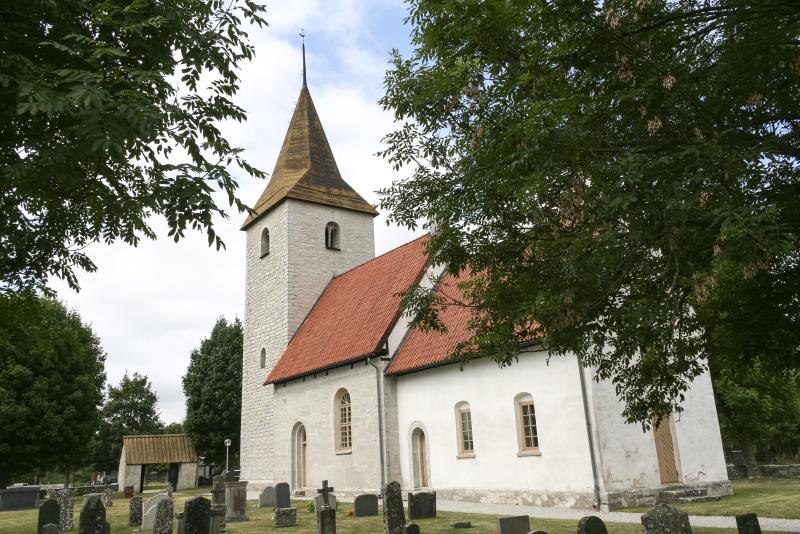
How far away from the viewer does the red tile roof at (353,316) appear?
20.5 metres

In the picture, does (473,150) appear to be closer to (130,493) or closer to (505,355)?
(505,355)

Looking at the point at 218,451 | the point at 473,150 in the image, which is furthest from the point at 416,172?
the point at 218,451

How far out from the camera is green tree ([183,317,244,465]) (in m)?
35.0

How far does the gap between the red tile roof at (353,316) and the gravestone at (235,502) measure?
580 centimetres

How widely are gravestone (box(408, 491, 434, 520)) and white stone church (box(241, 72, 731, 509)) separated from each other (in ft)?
9.34

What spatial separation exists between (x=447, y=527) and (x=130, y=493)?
927 inches

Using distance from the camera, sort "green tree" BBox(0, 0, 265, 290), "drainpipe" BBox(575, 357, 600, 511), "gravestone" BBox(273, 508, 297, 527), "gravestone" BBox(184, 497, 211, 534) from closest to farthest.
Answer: "green tree" BBox(0, 0, 265, 290) < "gravestone" BBox(184, 497, 211, 534) < "gravestone" BBox(273, 508, 297, 527) < "drainpipe" BBox(575, 357, 600, 511)

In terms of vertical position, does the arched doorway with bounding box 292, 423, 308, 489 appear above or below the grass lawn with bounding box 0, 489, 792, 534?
above

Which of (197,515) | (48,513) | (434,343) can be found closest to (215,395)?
(434,343)

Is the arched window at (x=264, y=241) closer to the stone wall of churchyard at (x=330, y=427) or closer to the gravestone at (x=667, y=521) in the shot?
the stone wall of churchyard at (x=330, y=427)

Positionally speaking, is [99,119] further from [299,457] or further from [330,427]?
[299,457]

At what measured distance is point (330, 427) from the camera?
2100 centimetres

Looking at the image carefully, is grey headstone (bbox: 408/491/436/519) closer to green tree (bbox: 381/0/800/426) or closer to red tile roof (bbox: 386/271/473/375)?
red tile roof (bbox: 386/271/473/375)

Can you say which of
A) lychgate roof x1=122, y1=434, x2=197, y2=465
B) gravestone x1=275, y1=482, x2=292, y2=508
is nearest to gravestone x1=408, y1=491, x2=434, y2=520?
gravestone x1=275, y1=482, x2=292, y2=508
